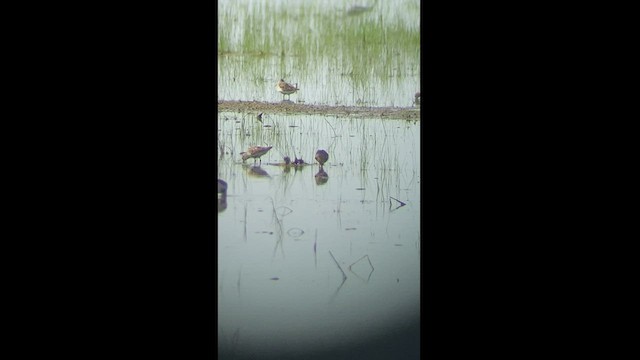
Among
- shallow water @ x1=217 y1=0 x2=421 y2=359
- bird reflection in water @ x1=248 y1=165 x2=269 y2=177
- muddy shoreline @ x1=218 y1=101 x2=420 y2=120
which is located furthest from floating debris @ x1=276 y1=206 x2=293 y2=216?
muddy shoreline @ x1=218 y1=101 x2=420 y2=120

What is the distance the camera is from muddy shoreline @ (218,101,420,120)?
2.32 meters

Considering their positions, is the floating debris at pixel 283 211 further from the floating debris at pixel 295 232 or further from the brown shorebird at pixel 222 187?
the brown shorebird at pixel 222 187

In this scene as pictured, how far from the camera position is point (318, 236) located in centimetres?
230

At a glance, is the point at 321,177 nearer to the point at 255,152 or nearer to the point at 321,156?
the point at 321,156

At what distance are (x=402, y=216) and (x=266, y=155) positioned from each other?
1.53ft

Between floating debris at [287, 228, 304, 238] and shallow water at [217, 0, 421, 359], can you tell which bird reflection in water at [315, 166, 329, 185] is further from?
floating debris at [287, 228, 304, 238]

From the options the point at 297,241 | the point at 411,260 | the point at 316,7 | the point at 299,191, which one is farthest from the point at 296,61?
the point at 411,260

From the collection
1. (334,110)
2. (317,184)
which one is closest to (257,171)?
(317,184)

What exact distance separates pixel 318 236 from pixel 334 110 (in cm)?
40
